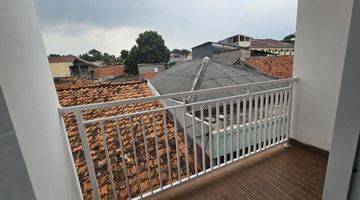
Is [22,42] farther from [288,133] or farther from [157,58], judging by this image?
[157,58]

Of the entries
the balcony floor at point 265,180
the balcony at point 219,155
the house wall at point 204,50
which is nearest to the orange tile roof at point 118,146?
the balcony at point 219,155

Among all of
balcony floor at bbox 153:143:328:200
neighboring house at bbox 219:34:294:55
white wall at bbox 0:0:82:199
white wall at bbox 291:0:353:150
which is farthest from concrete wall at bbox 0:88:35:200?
neighboring house at bbox 219:34:294:55

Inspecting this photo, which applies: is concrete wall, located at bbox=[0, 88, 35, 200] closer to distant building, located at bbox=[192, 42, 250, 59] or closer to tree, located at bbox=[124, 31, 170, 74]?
distant building, located at bbox=[192, 42, 250, 59]

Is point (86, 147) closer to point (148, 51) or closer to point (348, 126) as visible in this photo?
point (348, 126)

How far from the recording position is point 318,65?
2285 mm

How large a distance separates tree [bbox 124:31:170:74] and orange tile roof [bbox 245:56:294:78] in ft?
49.3

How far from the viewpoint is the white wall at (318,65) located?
206 cm

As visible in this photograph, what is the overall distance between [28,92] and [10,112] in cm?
29

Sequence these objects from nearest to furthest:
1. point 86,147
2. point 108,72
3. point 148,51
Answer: point 86,147, point 108,72, point 148,51

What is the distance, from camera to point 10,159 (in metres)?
0.60

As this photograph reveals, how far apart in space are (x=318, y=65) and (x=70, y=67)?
2413 centimetres

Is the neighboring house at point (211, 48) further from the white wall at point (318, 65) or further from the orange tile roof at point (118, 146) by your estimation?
the white wall at point (318, 65)

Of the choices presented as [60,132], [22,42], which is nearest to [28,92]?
[22,42]

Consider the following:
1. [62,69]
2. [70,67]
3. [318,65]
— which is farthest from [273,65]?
[62,69]
